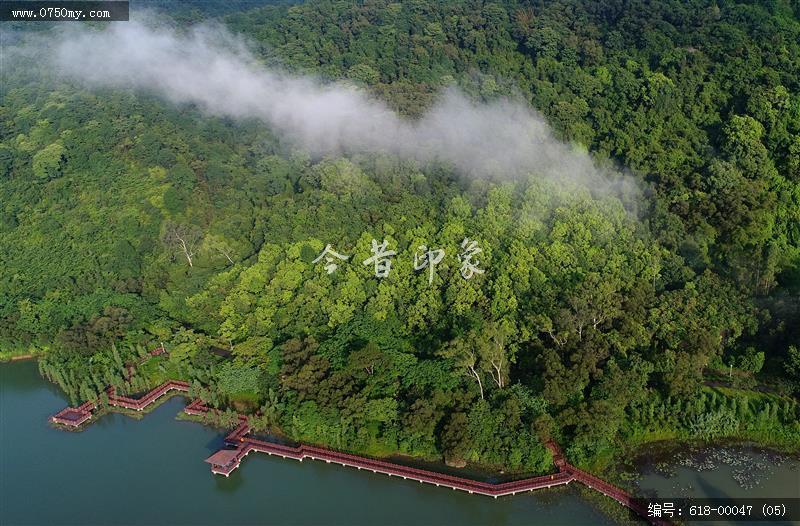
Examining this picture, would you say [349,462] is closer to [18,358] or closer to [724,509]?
[724,509]

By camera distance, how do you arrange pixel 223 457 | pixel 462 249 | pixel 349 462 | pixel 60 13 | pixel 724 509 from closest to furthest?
1. pixel 724 509
2. pixel 349 462
3. pixel 223 457
4. pixel 462 249
5. pixel 60 13

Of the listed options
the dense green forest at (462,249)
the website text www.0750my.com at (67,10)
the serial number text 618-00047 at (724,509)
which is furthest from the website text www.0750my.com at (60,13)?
the serial number text 618-00047 at (724,509)

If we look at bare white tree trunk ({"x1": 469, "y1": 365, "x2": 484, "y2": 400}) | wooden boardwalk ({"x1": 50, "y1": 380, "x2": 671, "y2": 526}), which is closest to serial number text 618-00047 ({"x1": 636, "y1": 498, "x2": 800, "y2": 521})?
wooden boardwalk ({"x1": 50, "y1": 380, "x2": 671, "y2": 526})

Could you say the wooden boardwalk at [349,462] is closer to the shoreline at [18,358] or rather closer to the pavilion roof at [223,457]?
the pavilion roof at [223,457]

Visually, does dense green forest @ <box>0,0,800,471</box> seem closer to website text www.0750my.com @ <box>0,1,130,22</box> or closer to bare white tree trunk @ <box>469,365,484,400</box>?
bare white tree trunk @ <box>469,365,484,400</box>

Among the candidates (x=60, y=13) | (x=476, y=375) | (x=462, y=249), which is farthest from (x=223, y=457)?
(x=60, y=13)

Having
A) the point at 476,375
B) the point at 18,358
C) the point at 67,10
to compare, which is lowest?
the point at 18,358
